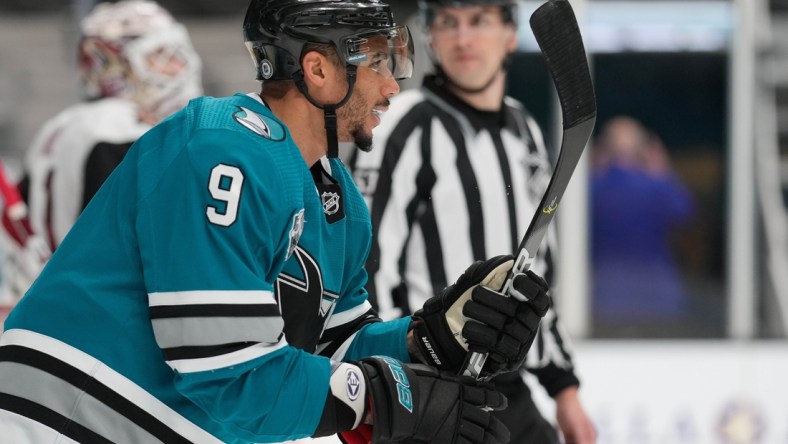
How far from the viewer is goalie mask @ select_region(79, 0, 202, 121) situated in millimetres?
3254

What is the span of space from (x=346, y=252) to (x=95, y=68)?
1896 mm

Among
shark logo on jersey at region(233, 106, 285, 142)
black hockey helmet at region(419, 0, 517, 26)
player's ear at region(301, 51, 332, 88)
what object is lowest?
shark logo on jersey at region(233, 106, 285, 142)

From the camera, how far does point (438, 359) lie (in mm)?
1687

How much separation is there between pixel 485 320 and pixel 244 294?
36cm

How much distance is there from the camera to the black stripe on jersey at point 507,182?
2453mm

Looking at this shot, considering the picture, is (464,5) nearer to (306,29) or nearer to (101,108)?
(101,108)

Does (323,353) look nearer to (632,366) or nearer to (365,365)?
(365,365)

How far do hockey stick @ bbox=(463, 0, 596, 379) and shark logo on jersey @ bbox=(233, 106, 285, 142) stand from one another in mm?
353

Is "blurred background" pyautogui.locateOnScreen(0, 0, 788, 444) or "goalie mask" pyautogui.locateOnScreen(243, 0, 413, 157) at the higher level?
"goalie mask" pyautogui.locateOnScreen(243, 0, 413, 157)

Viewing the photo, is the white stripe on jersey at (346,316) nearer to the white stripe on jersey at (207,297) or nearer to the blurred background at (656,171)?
the white stripe on jersey at (207,297)

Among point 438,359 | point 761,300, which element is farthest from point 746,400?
point 438,359

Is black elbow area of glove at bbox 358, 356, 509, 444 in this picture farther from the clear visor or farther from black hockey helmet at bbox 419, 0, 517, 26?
black hockey helmet at bbox 419, 0, 517, 26

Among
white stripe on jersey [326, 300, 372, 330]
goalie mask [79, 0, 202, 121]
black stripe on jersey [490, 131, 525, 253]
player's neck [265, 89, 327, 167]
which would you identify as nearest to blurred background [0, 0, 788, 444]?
goalie mask [79, 0, 202, 121]

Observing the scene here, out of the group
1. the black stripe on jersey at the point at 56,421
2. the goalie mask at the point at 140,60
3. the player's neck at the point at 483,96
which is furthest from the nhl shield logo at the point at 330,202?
the goalie mask at the point at 140,60
